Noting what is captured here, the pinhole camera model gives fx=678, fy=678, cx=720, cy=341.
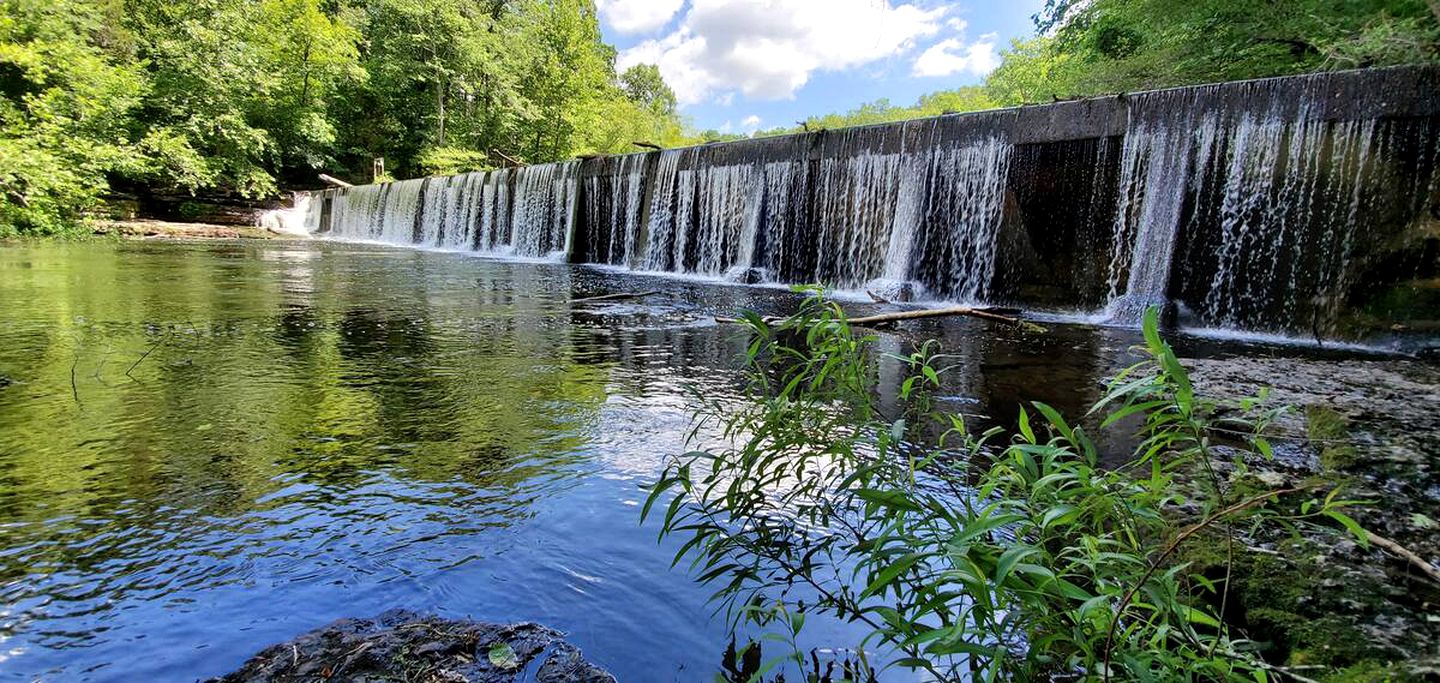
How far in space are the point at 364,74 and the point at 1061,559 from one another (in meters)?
36.2

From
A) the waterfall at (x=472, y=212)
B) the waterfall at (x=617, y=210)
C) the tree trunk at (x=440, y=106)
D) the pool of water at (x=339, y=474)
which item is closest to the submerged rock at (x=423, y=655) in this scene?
the pool of water at (x=339, y=474)

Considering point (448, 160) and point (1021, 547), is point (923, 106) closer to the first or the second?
point (448, 160)

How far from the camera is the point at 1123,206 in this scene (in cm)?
913

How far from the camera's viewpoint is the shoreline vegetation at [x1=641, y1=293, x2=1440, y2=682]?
1.11 meters

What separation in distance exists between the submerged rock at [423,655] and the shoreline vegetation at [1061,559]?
38 cm

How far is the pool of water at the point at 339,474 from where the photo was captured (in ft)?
5.82

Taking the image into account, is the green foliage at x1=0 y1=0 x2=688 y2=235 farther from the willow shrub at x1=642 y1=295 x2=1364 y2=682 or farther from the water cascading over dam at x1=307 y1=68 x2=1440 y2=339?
the willow shrub at x1=642 y1=295 x2=1364 y2=682

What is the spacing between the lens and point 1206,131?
831cm

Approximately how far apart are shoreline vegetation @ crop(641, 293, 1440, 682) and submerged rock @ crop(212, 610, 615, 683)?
0.38 m

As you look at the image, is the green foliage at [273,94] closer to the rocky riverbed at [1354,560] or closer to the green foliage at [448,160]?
the green foliage at [448,160]

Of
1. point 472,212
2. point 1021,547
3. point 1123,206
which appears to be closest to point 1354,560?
point 1021,547

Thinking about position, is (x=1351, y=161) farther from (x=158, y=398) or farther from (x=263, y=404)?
(x=158, y=398)

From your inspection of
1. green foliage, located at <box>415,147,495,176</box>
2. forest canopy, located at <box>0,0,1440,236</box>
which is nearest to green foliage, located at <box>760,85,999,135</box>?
forest canopy, located at <box>0,0,1440,236</box>

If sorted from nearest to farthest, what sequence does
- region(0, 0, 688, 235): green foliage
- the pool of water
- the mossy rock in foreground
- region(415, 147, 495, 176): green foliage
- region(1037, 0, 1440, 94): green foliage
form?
the mossy rock in foreground < the pool of water < region(1037, 0, 1440, 94): green foliage < region(0, 0, 688, 235): green foliage < region(415, 147, 495, 176): green foliage
